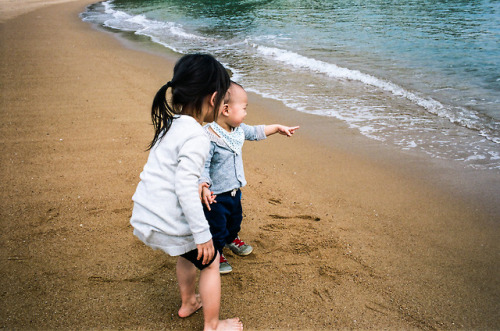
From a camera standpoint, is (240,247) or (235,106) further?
(240,247)

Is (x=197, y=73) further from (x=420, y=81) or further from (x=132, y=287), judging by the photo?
(x=420, y=81)

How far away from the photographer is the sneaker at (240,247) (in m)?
2.59

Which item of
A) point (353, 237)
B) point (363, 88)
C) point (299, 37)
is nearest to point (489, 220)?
point (353, 237)

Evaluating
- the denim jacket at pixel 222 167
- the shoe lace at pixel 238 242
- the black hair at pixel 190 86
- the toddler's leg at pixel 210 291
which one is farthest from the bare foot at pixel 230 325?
the black hair at pixel 190 86

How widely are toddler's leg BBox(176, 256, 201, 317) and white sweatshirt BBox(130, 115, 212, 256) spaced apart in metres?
0.32

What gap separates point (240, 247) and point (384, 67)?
6984mm

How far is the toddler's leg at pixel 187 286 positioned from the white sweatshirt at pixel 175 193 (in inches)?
12.7

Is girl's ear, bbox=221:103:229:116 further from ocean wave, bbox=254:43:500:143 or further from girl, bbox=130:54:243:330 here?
ocean wave, bbox=254:43:500:143

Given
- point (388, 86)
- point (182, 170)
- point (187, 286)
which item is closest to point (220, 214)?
point (187, 286)

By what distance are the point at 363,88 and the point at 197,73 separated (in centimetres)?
579

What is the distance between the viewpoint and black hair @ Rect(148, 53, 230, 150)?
1.65 metres

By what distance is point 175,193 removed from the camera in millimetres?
1594

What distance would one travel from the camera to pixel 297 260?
2.52 m

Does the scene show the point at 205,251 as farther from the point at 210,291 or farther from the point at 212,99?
the point at 212,99
